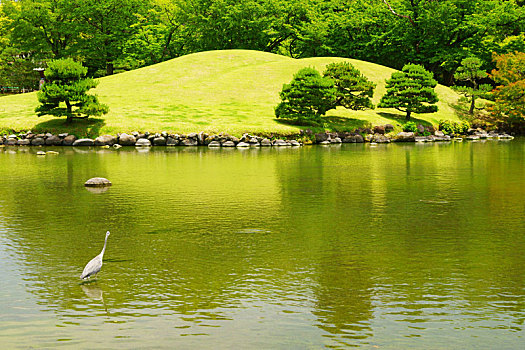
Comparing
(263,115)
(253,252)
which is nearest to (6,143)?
(263,115)

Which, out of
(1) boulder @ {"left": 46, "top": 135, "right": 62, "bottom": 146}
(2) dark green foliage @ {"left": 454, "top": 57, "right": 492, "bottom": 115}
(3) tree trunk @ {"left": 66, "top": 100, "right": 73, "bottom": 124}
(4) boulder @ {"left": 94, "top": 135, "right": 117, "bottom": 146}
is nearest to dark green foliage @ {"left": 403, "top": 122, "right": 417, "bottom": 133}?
(2) dark green foliage @ {"left": 454, "top": 57, "right": 492, "bottom": 115}

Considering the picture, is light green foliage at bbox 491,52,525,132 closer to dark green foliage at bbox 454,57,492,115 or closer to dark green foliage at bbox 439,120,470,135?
dark green foliage at bbox 454,57,492,115

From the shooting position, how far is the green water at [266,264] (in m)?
8.45

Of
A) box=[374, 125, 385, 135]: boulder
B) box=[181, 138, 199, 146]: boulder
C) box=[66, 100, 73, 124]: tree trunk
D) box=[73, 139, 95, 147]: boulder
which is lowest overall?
box=[181, 138, 199, 146]: boulder

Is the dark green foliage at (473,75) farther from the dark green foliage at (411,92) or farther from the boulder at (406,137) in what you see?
the boulder at (406,137)

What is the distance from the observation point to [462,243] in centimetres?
1394

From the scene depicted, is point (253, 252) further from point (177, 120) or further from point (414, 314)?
point (177, 120)

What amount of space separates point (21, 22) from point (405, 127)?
62930 millimetres

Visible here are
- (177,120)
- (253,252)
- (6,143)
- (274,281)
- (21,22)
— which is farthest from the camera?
(21,22)

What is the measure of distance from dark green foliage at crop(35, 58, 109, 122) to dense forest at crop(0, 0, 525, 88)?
36.2m

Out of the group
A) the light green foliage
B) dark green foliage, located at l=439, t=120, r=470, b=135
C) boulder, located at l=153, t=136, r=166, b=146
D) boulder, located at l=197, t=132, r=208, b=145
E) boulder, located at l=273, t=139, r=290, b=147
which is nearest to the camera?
boulder, located at l=153, t=136, r=166, b=146

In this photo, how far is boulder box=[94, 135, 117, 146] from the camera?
162ft

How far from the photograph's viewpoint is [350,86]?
2418 inches

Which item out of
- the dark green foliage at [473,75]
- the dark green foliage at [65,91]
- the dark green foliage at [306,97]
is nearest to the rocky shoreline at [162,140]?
the dark green foliage at [65,91]
